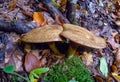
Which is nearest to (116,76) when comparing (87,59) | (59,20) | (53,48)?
(87,59)

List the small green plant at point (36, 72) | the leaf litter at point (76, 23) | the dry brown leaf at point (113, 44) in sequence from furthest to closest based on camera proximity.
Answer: the dry brown leaf at point (113, 44) → the leaf litter at point (76, 23) → the small green plant at point (36, 72)

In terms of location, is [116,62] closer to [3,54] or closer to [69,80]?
[69,80]

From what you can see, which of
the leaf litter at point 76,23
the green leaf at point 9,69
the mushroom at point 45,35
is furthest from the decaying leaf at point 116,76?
the green leaf at point 9,69

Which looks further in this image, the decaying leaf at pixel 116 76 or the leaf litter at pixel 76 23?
the decaying leaf at pixel 116 76

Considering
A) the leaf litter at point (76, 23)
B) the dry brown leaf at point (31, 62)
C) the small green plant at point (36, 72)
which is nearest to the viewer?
the small green plant at point (36, 72)

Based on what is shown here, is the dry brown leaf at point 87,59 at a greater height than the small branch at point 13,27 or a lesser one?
lesser

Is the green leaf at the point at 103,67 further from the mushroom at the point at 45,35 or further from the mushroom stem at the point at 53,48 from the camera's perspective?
the mushroom at the point at 45,35

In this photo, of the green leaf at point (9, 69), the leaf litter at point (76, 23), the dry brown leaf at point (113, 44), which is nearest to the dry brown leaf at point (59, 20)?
the leaf litter at point (76, 23)

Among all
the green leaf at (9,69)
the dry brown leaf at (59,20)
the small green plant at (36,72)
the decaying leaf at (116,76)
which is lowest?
the decaying leaf at (116,76)
